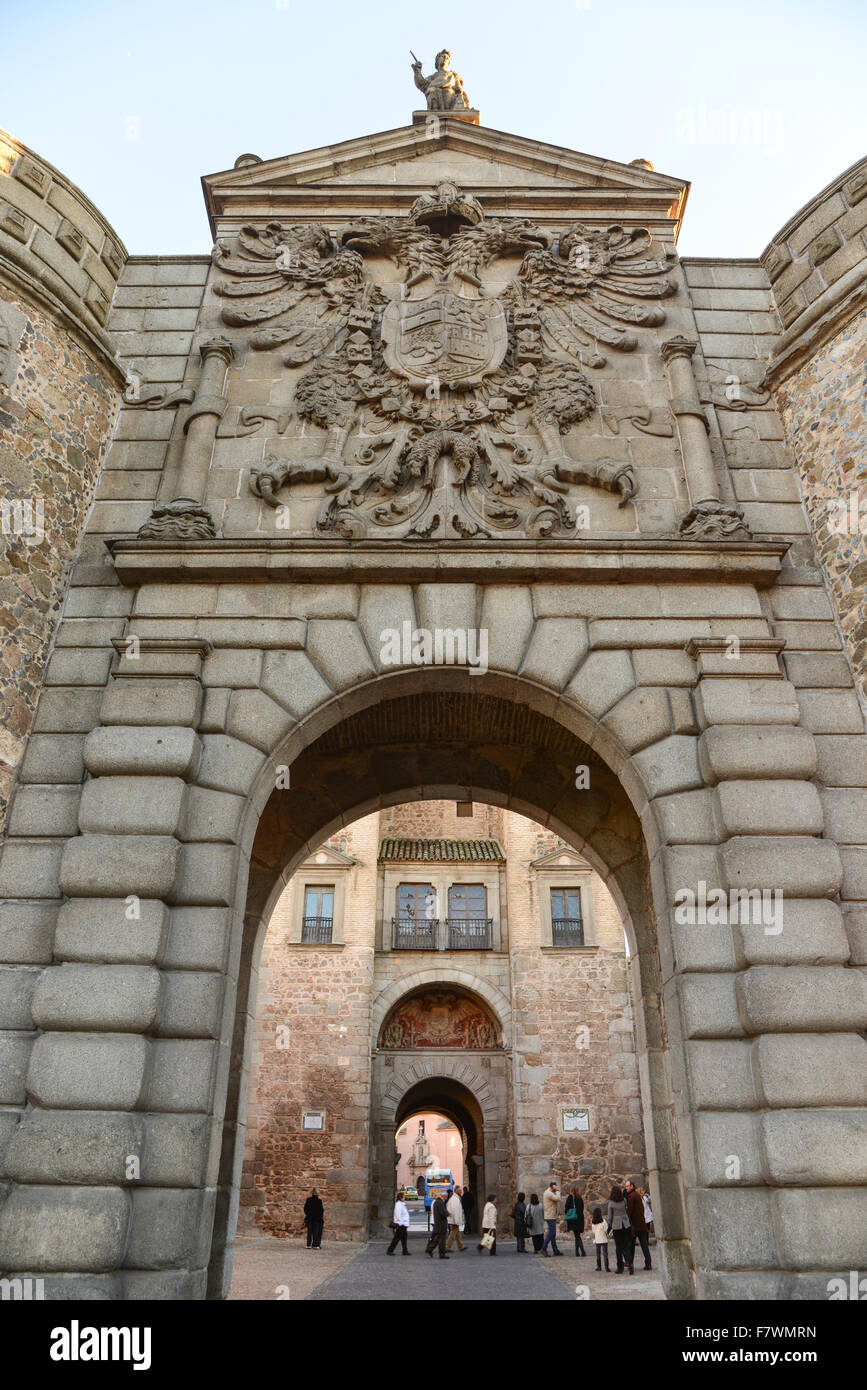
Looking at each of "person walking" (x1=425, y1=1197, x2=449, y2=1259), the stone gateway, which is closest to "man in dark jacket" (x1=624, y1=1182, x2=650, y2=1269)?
"person walking" (x1=425, y1=1197, x2=449, y2=1259)

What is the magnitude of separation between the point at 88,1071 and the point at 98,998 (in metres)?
0.41

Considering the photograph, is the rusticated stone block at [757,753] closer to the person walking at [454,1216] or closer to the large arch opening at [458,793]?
the large arch opening at [458,793]

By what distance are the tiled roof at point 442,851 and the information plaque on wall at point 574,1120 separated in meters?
6.23

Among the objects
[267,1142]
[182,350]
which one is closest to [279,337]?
[182,350]

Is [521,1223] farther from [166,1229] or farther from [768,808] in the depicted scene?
[768,808]

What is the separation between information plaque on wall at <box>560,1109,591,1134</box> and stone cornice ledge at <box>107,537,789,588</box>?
51.9ft

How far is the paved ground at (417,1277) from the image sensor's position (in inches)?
411

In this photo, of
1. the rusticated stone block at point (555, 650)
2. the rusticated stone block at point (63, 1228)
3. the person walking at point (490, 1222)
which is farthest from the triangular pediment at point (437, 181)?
the person walking at point (490, 1222)

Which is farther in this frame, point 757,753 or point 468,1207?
point 468,1207

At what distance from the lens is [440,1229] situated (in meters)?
16.5

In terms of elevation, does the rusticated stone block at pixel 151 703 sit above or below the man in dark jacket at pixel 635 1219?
above

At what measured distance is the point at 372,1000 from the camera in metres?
21.3

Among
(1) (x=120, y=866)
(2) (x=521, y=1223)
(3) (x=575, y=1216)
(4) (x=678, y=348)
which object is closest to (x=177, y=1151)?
(1) (x=120, y=866)

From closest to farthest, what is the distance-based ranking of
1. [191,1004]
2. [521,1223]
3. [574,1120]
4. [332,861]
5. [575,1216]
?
[191,1004] → [575,1216] → [521,1223] → [574,1120] → [332,861]
